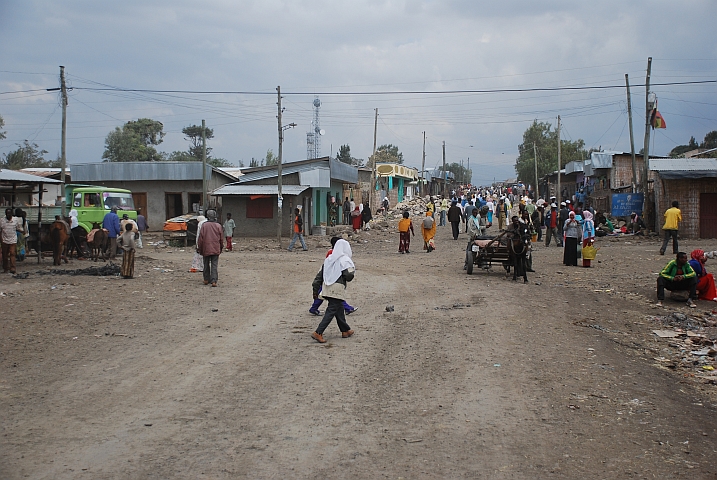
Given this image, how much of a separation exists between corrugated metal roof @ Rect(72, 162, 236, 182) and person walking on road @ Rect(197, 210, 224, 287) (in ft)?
69.2

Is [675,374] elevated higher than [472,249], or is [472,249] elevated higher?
[472,249]

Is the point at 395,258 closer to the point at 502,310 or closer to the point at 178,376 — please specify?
the point at 502,310

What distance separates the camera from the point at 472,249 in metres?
17.4

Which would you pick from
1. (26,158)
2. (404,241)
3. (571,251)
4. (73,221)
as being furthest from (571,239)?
(26,158)

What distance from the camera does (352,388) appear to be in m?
7.21

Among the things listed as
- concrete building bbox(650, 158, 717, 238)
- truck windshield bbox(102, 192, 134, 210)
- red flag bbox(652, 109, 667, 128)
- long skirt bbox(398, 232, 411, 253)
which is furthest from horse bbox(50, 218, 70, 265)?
red flag bbox(652, 109, 667, 128)

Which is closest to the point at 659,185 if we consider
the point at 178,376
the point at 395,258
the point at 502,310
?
the point at 395,258

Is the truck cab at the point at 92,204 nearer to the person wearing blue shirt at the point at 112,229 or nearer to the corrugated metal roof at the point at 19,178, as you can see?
the person wearing blue shirt at the point at 112,229

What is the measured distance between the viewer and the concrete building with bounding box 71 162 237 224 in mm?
36281

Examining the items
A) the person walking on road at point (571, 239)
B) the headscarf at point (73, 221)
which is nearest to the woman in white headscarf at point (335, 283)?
the person walking on road at point (571, 239)

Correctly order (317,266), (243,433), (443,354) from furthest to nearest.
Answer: (317,266) → (443,354) → (243,433)

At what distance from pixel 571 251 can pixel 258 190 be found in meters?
17.6

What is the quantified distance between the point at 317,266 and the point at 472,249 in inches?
218

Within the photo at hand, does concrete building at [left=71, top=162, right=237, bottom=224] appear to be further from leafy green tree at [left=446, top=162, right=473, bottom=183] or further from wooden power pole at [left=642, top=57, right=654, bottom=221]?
leafy green tree at [left=446, top=162, right=473, bottom=183]
